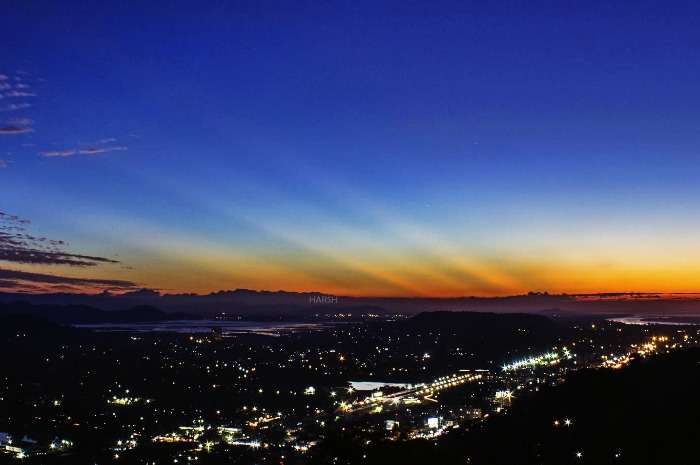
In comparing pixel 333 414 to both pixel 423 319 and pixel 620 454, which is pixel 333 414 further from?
pixel 423 319

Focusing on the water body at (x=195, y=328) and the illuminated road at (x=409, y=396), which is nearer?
the illuminated road at (x=409, y=396)

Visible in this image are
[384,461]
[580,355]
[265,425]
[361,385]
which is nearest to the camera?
[384,461]

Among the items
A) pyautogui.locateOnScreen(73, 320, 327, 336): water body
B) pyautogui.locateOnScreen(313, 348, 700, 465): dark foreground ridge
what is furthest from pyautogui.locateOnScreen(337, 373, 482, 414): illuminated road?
pyautogui.locateOnScreen(73, 320, 327, 336): water body

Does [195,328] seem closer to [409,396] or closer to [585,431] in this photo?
[409,396]

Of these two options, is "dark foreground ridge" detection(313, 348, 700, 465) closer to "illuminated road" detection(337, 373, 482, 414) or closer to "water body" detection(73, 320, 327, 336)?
"illuminated road" detection(337, 373, 482, 414)

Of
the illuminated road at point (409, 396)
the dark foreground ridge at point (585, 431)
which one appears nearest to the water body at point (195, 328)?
the illuminated road at point (409, 396)

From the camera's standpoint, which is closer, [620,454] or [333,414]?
[620,454]

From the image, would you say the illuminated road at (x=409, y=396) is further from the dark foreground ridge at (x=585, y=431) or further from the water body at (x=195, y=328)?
the water body at (x=195, y=328)

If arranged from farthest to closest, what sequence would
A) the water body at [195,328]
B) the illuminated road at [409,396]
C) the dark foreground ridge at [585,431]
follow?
the water body at [195,328] < the illuminated road at [409,396] < the dark foreground ridge at [585,431]

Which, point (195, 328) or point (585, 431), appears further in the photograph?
point (195, 328)

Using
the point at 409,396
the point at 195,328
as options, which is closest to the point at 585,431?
the point at 409,396

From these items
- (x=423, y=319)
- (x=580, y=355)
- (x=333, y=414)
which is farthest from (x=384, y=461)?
(x=423, y=319)
